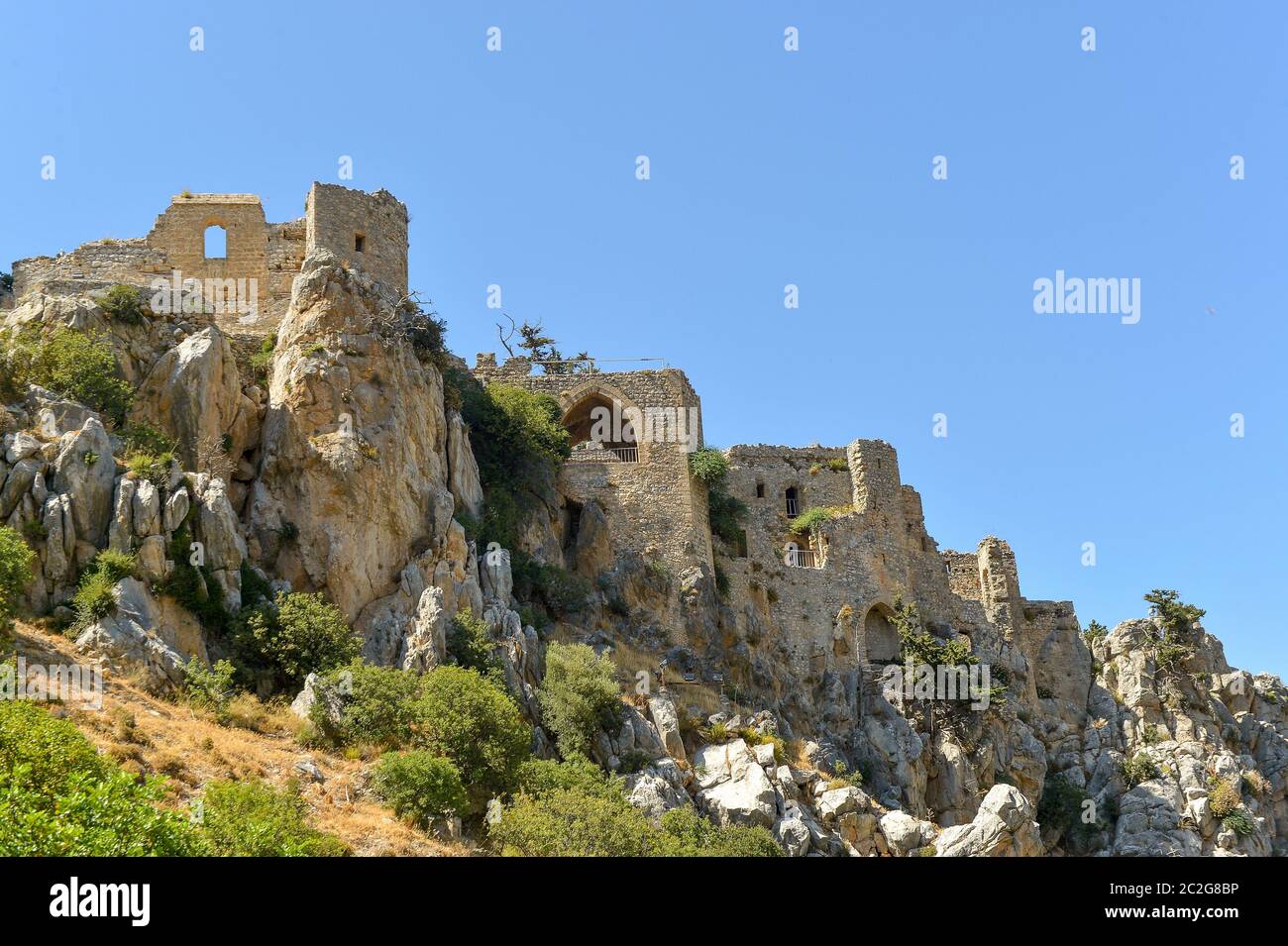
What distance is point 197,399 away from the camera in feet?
104

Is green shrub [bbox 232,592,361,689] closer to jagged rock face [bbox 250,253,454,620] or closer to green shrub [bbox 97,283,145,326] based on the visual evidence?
jagged rock face [bbox 250,253,454,620]

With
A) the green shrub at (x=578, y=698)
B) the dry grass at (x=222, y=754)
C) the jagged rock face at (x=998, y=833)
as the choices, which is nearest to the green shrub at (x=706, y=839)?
the green shrub at (x=578, y=698)

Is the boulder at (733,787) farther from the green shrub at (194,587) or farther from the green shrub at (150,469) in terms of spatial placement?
the green shrub at (150,469)

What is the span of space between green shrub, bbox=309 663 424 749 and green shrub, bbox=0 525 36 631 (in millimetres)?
5880

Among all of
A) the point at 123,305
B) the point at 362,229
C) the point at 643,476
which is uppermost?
the point at 362,229

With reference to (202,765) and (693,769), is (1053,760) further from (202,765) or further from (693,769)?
(202,765)

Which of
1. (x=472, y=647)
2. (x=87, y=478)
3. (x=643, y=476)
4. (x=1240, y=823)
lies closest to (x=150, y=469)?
(x=87, y=478)

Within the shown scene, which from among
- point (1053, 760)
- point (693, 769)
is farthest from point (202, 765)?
point (1053, 760)

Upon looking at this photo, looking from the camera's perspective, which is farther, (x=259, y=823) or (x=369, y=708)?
(x=369, y=708)

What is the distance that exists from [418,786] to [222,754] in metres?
3.57

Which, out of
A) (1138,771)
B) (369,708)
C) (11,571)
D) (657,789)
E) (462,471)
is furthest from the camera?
(1138,771)

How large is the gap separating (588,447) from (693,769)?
12121mm

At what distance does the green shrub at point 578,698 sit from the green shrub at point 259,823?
30.4ft
